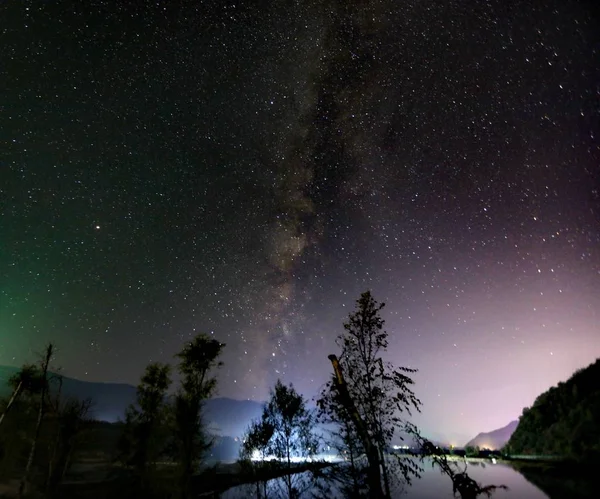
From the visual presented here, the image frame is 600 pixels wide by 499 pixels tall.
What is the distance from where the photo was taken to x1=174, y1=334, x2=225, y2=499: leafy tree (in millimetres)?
22188

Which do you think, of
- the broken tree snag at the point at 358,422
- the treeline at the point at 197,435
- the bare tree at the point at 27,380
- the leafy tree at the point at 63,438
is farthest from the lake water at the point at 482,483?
the broken tree snag at the point at 358,422

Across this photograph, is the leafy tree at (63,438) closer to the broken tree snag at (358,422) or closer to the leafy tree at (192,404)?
the leafy tree at (192,404)

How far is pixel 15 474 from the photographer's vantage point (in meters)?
36.5

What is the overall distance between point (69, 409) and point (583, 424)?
5623 cm

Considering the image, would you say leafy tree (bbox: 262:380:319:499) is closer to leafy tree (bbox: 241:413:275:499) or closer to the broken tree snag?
leafy tree (bbox: 241:413:275:499)

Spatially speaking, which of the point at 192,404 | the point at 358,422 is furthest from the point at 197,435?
the point at 358,422

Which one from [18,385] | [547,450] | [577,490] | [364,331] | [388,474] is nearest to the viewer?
[388,474]

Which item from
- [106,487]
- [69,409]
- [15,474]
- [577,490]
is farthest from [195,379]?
[577,490]

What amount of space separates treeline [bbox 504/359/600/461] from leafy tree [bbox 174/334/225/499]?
126 feet

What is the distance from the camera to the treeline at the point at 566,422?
42.6 m

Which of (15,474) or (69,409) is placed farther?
(15,474)

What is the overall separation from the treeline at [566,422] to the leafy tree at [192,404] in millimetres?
38369

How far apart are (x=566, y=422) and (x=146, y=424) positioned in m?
55.0

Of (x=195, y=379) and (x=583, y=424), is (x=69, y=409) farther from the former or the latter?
(x=583, y=424)
